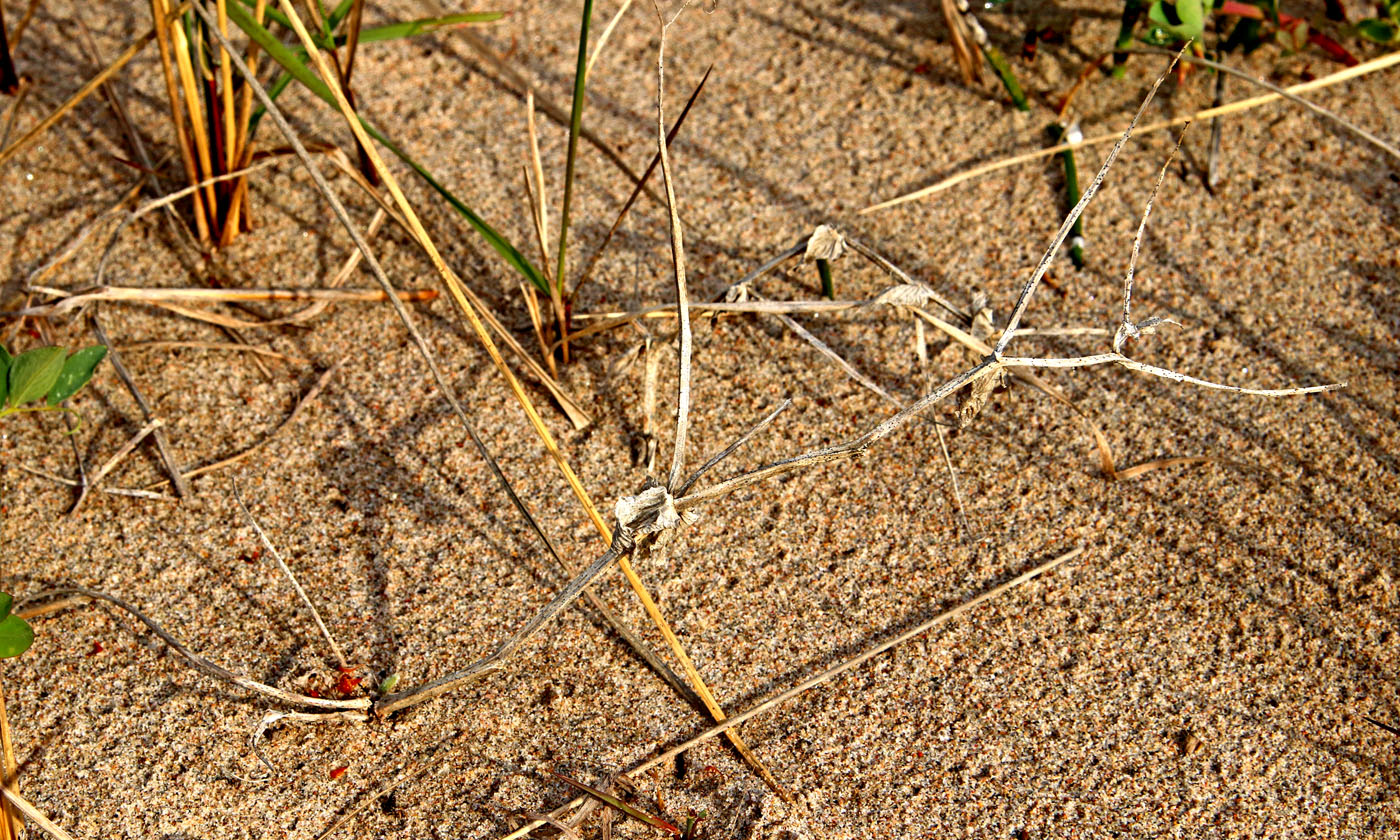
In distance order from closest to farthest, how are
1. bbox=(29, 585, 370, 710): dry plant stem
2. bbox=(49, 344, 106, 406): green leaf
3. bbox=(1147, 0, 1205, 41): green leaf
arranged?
bbox=(29, 585, 370, 710): dry plant stem < bbox=(49, 344, 106, 406): green leaf < bbox=(1147, 0, 1205, 41): green leaf

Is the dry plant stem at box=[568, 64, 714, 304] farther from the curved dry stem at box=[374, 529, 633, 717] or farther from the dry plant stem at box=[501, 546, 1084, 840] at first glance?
the dry plant stem at box=[501, 546, 1084, 840]

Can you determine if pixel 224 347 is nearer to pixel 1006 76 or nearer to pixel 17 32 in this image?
pixel 17 32

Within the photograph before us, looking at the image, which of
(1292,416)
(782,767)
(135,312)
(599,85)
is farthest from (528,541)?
(1292,416)

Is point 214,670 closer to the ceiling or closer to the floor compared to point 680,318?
closer to the floor

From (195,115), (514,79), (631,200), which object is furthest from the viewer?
(514,79)

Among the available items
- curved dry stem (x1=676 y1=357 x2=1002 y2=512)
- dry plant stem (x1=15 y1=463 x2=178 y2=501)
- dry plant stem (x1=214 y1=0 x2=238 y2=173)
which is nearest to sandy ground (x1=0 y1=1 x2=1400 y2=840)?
dry plant stem (x1=15 y1=463 x2=178 y2=501)

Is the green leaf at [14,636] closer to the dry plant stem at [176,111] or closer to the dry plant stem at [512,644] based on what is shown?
the dry plant stem at [512,644]

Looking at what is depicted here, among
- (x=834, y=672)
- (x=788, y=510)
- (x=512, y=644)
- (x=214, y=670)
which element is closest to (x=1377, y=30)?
(x=788, y=510)

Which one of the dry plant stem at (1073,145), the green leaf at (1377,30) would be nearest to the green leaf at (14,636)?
the dry plant stem at (1073,145)
